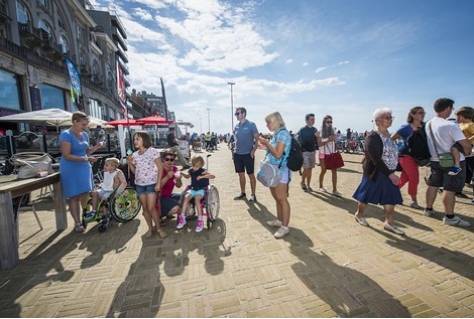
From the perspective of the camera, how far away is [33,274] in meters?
2.74

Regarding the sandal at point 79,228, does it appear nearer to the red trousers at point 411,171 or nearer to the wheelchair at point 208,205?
the wheelchair at point 208,205

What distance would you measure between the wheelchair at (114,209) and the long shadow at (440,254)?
433 cm

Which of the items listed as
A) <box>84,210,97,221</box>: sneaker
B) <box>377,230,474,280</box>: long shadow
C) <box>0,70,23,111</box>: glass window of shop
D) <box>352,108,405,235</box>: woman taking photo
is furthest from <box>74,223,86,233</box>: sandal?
<box>0,70,23,111</box>: glass window of shop

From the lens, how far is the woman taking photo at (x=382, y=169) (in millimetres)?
3295

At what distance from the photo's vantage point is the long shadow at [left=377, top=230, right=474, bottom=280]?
2652 mm

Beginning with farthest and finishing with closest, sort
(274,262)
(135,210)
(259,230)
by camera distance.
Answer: (135,210)
(259,230)
(274,262)

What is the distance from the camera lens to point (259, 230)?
3.85 m

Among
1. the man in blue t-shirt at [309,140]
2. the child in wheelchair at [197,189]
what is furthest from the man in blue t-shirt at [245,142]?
the child in wheelchair at [197,189]

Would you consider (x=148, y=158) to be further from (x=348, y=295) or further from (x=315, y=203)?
(x=315, y=203)

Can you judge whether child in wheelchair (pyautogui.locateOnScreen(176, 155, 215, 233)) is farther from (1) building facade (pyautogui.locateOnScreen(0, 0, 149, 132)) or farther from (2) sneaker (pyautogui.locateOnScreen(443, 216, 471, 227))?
(1) building facade (pyautogui.locateOnScreen(0, 0, 149, 132))

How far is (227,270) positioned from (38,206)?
17.7 ft

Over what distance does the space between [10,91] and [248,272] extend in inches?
956

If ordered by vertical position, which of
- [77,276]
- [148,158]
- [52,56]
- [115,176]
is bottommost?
[77,276]

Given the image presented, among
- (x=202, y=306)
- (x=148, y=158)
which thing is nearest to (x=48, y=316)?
(x=202, y=306)
